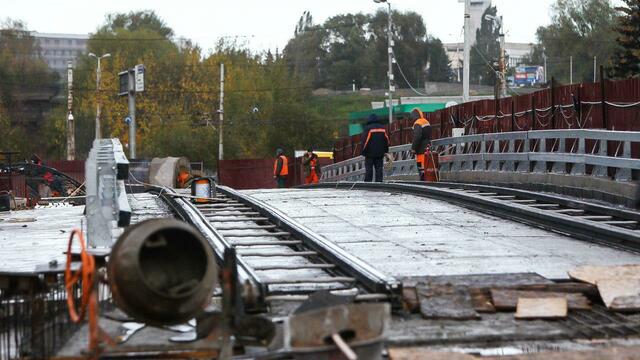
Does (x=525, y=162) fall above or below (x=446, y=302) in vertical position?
above

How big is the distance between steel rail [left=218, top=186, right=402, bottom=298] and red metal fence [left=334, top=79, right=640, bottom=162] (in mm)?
6767

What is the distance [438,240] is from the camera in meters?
12.2

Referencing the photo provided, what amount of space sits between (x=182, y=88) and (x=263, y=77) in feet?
31.3

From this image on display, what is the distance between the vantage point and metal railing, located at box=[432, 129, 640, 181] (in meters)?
15.7

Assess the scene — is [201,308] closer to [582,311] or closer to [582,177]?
[582,311]

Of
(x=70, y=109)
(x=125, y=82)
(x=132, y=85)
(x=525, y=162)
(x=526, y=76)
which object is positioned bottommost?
(x=525, y=162)

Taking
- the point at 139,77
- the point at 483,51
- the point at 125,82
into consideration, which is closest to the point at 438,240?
the point at 125,82

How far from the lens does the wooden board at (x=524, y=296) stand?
8133 mm

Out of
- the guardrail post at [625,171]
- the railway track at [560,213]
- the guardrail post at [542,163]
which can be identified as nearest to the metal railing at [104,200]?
the railway track at [560,213]

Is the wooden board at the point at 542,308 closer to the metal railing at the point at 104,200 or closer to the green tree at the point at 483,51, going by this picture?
the metal railing at the point at 104,200

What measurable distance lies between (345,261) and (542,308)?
2233mm

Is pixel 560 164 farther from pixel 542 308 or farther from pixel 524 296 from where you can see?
pixel 542 308

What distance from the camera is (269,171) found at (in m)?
58.7

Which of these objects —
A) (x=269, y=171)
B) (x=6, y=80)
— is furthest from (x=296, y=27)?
(x=269, y=171)
